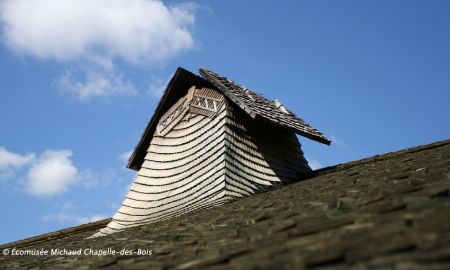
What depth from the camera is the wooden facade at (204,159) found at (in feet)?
28.8

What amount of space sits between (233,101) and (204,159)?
126 centimetres

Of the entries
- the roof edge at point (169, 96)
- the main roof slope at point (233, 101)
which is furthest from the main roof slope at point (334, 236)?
the roof edge at point (169, 96)

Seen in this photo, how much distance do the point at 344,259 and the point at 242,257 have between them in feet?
2.76

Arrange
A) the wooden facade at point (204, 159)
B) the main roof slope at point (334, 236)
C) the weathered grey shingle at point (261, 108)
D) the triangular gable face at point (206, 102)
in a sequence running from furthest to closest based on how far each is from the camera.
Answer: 1. the triangular gable face at point (206, 102)
2. the weathered grey shingle at point (261, 108)
3. the wooden facade at point (204, 159)
4. the main roof slope at point (334, 236)

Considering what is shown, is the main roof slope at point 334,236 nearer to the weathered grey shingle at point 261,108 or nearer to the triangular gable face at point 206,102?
the weathered grey shingle at point 261,108

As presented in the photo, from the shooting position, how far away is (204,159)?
9.08 meters

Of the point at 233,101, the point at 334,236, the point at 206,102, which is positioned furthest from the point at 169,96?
the point at 334,236

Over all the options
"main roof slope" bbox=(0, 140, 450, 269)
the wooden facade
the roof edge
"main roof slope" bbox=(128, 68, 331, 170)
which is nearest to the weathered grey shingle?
"main roof slope" bbox=(128, 68, 331, 170)

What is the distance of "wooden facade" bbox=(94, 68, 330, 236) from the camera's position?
877cm

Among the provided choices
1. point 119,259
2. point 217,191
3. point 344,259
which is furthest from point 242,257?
point 217,191

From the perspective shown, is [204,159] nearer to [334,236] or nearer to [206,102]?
[206,102]

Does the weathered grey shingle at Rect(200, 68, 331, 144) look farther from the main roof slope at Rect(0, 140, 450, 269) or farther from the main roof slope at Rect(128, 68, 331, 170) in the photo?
the main roof slope at Rect(0, 140, 450, 269)

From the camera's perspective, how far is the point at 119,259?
4.50 m

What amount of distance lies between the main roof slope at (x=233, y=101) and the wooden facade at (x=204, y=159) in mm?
80
